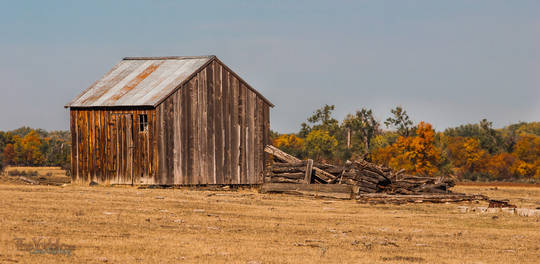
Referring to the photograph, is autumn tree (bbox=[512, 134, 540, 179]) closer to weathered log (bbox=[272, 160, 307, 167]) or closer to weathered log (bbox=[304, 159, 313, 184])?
weathered log (bbox=[272, 160, 307, 167])

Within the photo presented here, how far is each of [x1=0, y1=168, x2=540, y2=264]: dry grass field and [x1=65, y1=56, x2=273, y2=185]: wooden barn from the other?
663 centimetres

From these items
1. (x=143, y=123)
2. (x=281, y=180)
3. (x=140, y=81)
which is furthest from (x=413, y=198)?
(x=140, y=81)

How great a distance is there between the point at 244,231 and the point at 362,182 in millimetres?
12287

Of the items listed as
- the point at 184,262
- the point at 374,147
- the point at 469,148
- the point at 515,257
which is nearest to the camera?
the point at 184,262

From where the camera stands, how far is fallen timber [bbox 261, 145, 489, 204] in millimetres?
29338

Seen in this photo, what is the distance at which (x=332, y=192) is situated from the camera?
30531 mm

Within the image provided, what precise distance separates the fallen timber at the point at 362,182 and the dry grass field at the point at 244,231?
1.74 meters

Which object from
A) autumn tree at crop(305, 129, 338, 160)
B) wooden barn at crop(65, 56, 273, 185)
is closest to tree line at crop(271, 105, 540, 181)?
autumn tree at crop(305, 129, 338, 160)

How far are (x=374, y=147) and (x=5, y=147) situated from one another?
48873 mm

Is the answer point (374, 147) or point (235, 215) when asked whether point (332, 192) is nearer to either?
point (235, 215)

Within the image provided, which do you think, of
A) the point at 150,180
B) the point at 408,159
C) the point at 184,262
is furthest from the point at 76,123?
the point at 408,159

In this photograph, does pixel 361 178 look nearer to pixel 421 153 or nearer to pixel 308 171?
pixel 308 171

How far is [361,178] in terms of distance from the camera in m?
30.2

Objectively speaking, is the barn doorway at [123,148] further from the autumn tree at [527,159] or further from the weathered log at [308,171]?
the autumn tree at [527,159]
